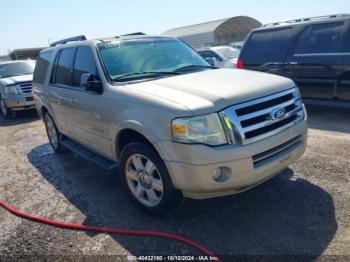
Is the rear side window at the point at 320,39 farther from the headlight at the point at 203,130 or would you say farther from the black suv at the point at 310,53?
the headlight at the point at 203,130

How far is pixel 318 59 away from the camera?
6.37 metres

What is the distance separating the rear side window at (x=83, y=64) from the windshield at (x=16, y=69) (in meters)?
7.72

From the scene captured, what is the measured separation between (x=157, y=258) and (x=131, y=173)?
1047mm

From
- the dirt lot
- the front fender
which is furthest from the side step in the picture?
the front fender

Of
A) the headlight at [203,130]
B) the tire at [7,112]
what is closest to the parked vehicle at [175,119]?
the headlight at [203,130]

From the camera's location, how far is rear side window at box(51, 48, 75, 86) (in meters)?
4.90

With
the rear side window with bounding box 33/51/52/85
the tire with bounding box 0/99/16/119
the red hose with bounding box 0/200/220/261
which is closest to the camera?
the red hose with bounding box 0/200/220/261

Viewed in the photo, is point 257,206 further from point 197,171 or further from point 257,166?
point 197,171

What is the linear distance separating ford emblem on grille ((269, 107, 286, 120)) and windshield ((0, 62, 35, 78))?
10229 mm

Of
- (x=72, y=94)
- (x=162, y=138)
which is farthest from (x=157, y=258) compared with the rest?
(x=72, y=94)

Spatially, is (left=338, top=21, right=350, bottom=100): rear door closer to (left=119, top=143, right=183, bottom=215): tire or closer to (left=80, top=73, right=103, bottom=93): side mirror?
(left=119, top=143, right=183, bottom=215): tire

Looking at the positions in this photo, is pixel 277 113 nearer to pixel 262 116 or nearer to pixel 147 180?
pixel 262 116

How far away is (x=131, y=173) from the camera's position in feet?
12.1

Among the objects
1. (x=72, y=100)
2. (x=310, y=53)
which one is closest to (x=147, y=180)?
(x=72, y=100)
